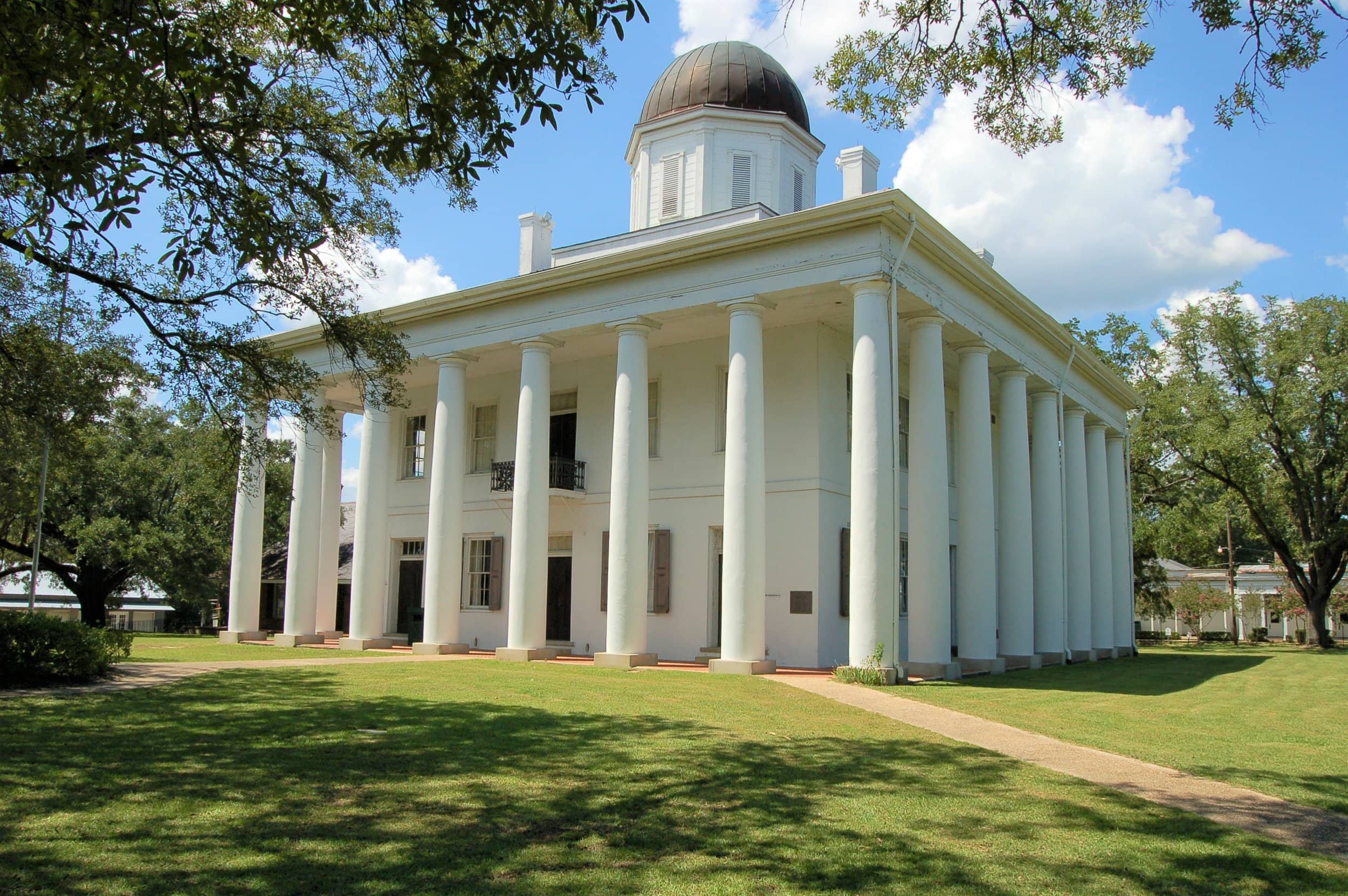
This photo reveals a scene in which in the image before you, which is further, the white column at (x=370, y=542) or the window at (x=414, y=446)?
the window at (x=414, y=446)

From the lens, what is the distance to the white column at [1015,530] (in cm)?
2153

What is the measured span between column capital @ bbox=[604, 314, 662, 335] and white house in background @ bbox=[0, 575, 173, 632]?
38687 millimetres

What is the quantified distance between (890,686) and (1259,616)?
53.0 metres

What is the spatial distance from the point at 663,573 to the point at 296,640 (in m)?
9.50

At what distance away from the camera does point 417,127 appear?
29.0ft

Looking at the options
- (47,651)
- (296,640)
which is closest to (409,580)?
(296,640)

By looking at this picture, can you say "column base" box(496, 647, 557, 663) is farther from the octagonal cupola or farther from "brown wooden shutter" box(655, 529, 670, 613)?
the octagonal cupola

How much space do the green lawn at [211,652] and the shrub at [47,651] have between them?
3965 millimetres

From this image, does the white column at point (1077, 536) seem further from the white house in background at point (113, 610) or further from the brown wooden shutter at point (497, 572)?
the white house in background at point (113, 610)

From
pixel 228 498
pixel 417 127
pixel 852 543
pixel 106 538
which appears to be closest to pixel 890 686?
pixel 852 543

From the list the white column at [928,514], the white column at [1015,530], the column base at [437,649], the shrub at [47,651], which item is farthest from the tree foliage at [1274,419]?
the shrub at [47,651]

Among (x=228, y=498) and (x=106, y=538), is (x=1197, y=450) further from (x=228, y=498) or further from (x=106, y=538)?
(x=106, y=538)

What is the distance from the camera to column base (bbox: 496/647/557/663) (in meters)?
20.0

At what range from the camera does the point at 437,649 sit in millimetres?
21703
